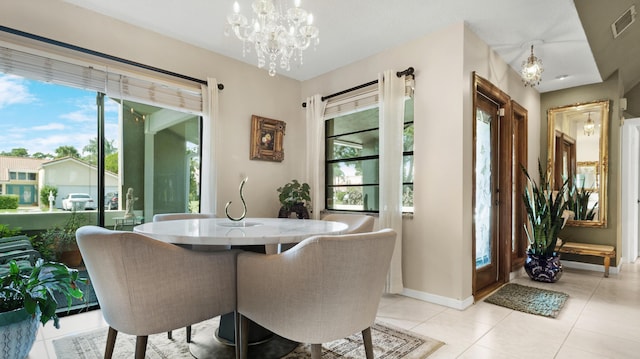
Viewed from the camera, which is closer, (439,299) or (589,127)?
(439,299)

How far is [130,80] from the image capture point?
273 centimetres

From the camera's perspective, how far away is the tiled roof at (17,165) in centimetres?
240

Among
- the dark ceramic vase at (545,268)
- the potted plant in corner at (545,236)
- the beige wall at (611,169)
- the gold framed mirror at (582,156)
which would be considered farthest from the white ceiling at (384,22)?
the dark ceramic vase at (545,268)

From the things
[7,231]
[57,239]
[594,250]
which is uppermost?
[7,231]

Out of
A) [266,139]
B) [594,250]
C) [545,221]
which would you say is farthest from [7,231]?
[594,250]

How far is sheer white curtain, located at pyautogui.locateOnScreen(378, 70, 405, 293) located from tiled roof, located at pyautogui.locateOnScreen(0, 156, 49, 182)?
2865mm

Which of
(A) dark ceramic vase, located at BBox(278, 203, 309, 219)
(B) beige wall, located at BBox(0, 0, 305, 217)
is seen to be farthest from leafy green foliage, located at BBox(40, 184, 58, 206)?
(A) dark ceramic vase, located at BBox(278, 203, 309, 219)

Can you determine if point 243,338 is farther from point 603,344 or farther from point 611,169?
point 611,169

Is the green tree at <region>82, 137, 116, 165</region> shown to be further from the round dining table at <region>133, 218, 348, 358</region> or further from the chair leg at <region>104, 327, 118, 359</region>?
the chair leg at <region>104, 327, 118, 359</region>

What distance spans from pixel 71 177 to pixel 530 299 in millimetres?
4085

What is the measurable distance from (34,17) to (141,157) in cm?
124

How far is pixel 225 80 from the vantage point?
3420 mm

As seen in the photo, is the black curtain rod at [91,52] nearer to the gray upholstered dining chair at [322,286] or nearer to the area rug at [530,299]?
the gray upholstered dining chair at [322,286]

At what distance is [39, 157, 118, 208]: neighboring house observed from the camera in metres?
2.59
